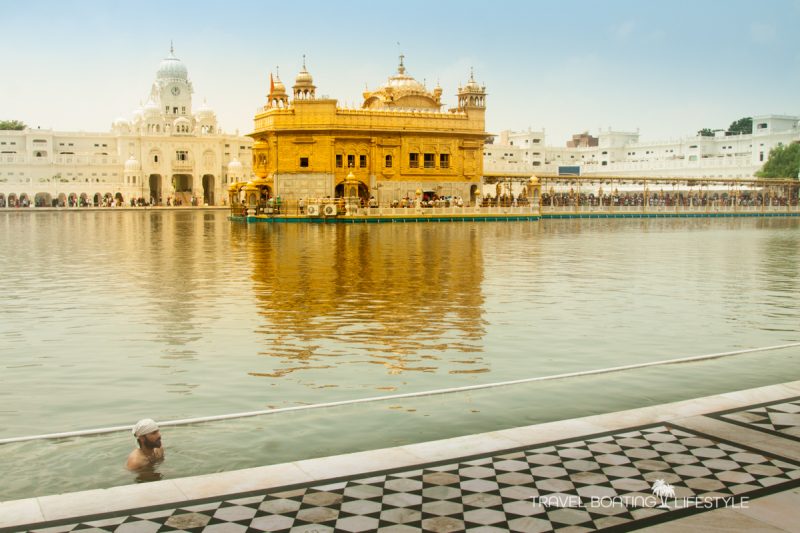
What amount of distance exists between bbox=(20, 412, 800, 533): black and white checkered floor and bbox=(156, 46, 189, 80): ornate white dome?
108 meters

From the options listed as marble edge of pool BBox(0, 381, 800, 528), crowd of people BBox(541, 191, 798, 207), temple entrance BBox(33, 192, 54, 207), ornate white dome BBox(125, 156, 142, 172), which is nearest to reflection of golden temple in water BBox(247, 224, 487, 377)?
marble edge of pool BBox(0, 381, 800, 528)

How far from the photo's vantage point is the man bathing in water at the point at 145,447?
19.3 ft

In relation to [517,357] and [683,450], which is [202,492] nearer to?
[683,450]

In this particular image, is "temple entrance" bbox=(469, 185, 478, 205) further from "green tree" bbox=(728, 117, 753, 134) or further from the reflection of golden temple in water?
"green tree" bbox=(728, 117, 753, 134)

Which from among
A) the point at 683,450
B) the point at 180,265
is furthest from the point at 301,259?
the point at 683,450

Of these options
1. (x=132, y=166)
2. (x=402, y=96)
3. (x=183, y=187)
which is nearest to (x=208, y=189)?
(x=183, y=187)

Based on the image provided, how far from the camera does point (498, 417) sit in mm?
7141

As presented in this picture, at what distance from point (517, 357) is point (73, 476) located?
17.8 feet

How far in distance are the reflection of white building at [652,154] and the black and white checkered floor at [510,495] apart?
89.3 m

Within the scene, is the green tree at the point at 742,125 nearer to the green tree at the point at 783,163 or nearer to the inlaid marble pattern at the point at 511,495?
the green tree at the point at 783,163

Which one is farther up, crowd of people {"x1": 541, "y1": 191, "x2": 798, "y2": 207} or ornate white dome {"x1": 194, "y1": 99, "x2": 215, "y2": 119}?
ornate white dome {"x1": 194, "y1": 99, "x2": 215, "y2": 119}

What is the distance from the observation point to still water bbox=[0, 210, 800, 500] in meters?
6.72

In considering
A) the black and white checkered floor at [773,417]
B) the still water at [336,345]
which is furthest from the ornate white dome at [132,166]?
the black and white checkered floor at [773,417]

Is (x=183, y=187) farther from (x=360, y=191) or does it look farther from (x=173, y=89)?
(x=360, y=191)
